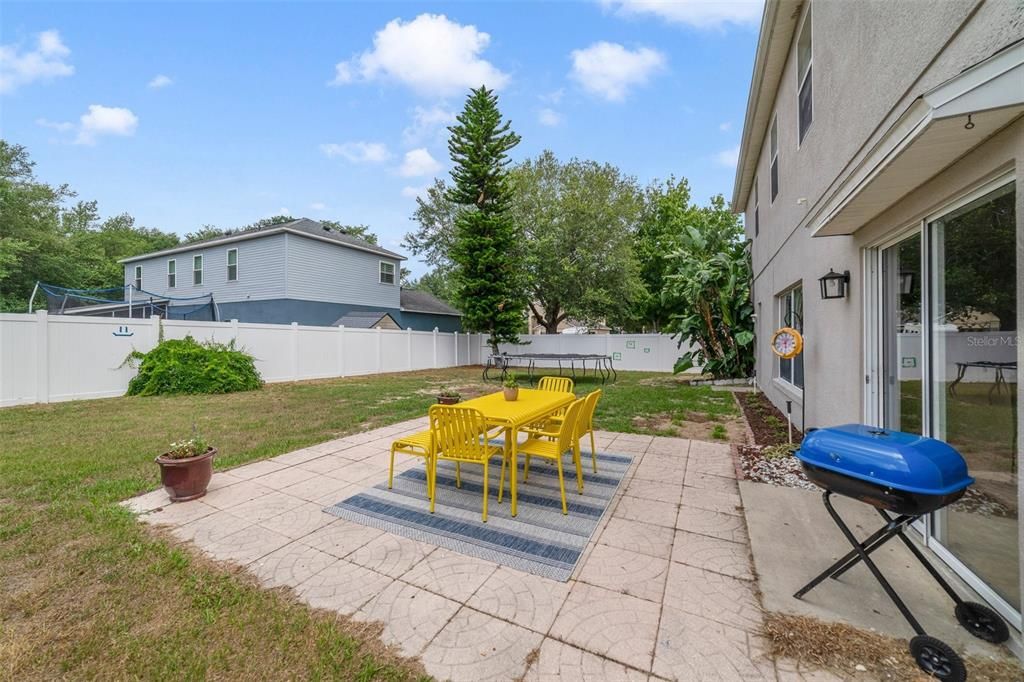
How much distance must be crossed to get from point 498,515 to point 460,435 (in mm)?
735

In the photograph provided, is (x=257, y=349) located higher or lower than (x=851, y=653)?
higher

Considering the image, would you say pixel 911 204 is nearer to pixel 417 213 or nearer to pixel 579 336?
pixel 579 336

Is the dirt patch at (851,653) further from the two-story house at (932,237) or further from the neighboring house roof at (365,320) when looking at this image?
the neighboring house roof at (365,320)

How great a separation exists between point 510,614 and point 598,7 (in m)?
12.0

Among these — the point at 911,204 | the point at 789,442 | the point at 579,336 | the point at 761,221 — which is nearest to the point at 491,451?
the point at 911,204

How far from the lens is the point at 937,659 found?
Result: 173 centimetres

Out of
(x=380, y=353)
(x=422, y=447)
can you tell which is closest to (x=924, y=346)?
(x=422, y=447)

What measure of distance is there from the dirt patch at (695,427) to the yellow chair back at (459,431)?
378cm

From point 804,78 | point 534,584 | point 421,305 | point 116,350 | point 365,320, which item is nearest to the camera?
point 534,584

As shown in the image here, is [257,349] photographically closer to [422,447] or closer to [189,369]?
[189,369]

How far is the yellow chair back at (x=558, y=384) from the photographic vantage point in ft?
16.9

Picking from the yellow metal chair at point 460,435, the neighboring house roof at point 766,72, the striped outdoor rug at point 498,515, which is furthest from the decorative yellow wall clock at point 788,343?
the neighboring house roof at point 766,72

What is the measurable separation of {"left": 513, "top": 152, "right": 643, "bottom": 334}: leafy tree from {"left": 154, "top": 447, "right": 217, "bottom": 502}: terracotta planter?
51.5 feet

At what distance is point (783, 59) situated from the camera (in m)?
6.35
